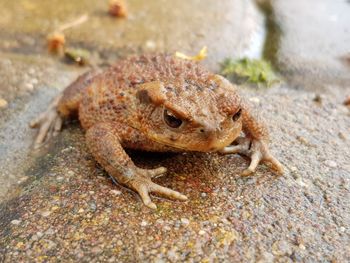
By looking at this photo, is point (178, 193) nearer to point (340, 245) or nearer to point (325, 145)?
point (340, 245)

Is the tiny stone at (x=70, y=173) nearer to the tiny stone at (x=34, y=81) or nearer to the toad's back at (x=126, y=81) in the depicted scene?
the toad's back at (x=126, y=81)

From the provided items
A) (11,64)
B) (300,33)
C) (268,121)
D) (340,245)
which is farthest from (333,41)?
(11,64)

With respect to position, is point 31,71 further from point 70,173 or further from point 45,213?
point 45,213

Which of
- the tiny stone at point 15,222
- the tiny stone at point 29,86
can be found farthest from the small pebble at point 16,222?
the tiny stone at point 29,86

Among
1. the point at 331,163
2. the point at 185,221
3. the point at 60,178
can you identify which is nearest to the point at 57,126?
the point at 60,178

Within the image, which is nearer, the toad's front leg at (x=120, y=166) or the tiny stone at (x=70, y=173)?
the toad's front leg at (x=120, y=166)

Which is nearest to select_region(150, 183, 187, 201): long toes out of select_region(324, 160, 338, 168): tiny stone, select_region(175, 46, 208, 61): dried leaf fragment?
select_region(324, 160, 338, 168): tiny stone

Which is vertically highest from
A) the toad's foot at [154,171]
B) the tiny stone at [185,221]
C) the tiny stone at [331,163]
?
the tiny stone at [331,163]
